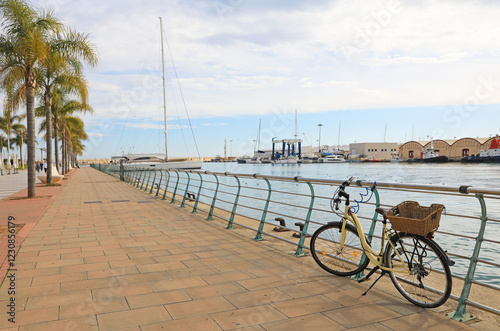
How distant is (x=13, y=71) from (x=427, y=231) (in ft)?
49.1

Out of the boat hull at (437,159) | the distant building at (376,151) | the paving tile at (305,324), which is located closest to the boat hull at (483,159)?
the boat hull at (437,159)

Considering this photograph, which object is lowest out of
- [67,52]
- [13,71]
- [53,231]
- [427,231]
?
[53,231]

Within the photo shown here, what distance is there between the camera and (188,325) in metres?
3.31

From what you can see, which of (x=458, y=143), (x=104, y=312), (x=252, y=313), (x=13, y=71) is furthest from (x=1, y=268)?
(x=458, y=143)

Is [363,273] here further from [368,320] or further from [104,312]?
[104,312]

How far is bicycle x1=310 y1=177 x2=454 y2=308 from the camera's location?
3529mm

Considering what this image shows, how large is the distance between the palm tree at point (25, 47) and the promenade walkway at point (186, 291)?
8.56m

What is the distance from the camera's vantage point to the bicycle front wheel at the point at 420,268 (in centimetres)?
347

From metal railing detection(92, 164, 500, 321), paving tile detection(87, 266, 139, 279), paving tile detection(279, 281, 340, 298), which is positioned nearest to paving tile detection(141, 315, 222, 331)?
paving tile detection(279, 281, 340, 298)

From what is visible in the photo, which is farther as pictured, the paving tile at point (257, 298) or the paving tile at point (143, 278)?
the paving tile at point (143, 278)

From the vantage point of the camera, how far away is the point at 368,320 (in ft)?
11.1

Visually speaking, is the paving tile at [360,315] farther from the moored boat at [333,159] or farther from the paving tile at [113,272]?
the moored boat at [333,159]

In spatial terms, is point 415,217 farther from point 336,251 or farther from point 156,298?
point 156,298

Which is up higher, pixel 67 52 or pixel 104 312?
pixel 67 52
